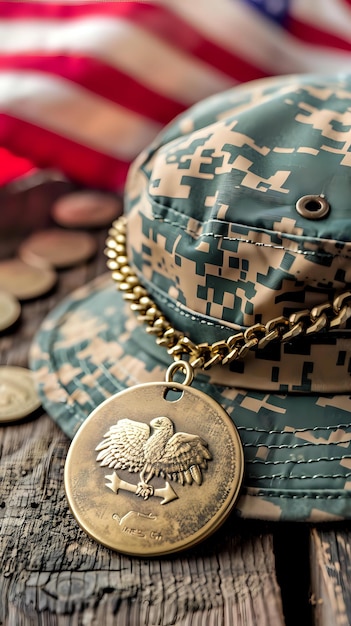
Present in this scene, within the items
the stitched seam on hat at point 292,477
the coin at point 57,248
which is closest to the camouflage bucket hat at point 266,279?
the stitched seam on hat at point 292,477

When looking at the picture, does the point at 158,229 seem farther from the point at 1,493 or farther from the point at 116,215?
the point at 116,215

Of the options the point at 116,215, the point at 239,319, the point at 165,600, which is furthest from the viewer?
the point at 116,215

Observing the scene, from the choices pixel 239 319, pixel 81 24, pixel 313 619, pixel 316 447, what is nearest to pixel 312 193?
pixel 239 319

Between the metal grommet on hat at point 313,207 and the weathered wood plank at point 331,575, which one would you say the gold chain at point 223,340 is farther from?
the weathered wood plank at point 331,575

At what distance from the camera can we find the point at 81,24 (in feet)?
5.20

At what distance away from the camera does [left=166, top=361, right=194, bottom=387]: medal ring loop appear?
36.8 inches

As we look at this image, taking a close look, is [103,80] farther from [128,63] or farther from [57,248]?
[57,248]

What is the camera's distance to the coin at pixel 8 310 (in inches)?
50.4

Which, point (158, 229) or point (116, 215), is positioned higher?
point (158, 229)

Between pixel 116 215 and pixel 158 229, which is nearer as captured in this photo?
pixel 158 229

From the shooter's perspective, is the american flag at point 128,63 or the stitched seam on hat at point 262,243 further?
the american flag at point 128,63

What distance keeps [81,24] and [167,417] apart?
1026 mm

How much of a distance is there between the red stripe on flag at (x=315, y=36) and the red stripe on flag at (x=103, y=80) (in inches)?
11.5

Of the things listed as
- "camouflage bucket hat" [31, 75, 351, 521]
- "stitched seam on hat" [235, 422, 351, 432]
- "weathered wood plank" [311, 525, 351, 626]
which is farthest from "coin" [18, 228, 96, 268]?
"weathered wood plank" [311, 525, 351, 626]
